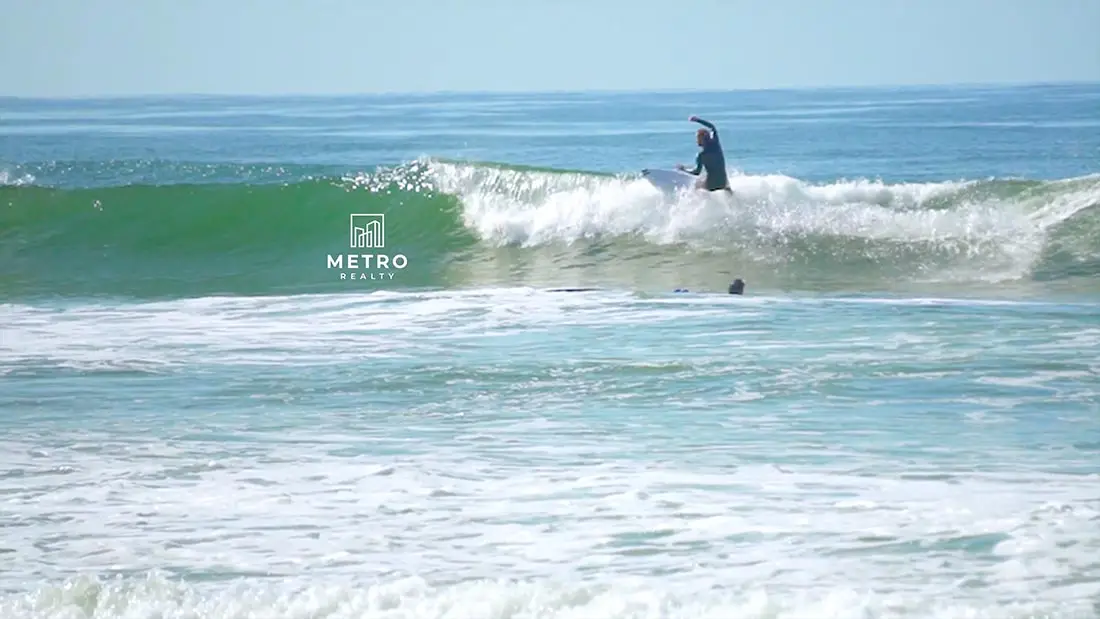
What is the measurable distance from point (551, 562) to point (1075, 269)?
11425 mm

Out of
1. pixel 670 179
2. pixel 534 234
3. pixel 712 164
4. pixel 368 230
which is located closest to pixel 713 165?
pixel 712 164

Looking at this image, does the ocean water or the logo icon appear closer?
the ocean water

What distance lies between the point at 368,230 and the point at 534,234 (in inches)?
120

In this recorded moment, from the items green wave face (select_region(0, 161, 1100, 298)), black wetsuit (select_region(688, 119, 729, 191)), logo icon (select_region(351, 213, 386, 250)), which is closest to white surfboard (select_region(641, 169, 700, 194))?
green wave face (select_region(0, 161, 1100, 298))

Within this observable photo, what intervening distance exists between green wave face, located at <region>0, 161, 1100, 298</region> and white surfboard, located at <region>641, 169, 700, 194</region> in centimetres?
15

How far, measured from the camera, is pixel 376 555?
21.8 feet

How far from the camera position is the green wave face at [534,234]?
678 inches

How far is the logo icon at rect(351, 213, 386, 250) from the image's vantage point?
837 inches

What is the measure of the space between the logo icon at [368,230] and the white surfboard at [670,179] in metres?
3.94

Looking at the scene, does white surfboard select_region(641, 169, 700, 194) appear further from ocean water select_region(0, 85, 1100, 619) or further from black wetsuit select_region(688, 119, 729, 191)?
black wetsuit select_region(688, 119, 729, 191)

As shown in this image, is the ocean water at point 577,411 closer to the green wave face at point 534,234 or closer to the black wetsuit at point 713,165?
the green wave face at point 534,234

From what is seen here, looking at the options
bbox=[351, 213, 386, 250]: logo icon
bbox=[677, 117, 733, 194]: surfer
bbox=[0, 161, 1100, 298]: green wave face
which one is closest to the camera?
bbox=[0, 161, 1100, 298]: green wave face

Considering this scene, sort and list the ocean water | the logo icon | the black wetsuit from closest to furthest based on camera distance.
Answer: the ocean water → the black wetsuit → the logo icon

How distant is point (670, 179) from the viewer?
19109mm
